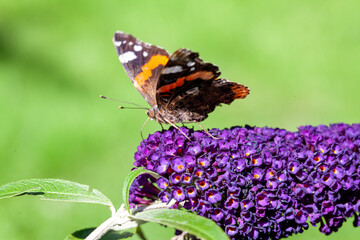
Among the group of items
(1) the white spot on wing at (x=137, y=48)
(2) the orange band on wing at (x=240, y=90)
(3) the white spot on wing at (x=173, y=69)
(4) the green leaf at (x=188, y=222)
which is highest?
(2) the orange band on wing at (x=240, y=90)

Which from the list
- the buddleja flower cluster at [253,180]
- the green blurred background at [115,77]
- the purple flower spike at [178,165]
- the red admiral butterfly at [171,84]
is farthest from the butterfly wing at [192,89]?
the green blurred background at [115,77]

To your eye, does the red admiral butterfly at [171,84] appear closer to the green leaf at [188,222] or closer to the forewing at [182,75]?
the forewing at [182,75]

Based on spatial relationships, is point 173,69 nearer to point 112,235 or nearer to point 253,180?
point 253,180

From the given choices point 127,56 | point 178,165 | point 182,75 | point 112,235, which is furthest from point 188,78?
point 112,235

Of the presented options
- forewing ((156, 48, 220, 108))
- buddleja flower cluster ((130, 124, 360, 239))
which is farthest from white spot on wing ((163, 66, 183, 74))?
buddleja flower cluster ((130, 124, 360, 239))

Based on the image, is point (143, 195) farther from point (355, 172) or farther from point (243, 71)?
point (243, 71)
